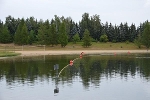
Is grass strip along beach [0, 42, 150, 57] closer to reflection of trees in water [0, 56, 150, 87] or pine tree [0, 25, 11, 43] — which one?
pine tree [0, 25, 11, 43]

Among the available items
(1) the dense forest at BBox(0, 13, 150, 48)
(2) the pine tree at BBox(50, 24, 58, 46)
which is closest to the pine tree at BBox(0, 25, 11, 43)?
(1) the dense forest at BBox(0, 13, 150, 48)

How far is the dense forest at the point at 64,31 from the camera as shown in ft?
292

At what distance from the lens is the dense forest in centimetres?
8894

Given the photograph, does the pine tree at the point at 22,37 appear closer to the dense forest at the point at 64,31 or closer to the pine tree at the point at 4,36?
the dense forest at the point at 64,31

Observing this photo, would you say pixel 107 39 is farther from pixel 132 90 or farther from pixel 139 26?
pixel 132 90

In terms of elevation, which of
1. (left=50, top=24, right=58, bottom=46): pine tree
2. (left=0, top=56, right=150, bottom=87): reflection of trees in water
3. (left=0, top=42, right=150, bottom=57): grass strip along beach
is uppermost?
(left=50, top=24, right=58, bottom=46): pine tree

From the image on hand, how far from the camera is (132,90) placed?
17047 mm

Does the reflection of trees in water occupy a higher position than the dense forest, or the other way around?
the dense forest

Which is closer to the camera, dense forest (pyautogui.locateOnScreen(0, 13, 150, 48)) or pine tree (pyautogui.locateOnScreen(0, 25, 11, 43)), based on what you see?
dense forest (pyautogui.locateOnScreen(0, 13, 150, 48))

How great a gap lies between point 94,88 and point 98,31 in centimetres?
9414

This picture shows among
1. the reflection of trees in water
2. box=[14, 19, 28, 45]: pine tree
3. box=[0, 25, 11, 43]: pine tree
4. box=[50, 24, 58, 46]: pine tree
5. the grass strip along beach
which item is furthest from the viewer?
box=[0, 25, 11, 43]: pine tree

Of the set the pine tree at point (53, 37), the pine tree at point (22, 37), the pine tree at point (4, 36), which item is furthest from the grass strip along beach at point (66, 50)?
the pine tree at point (4, 36)

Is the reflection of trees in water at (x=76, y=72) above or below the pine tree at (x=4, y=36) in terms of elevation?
below

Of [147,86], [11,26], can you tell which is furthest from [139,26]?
[147,86]
